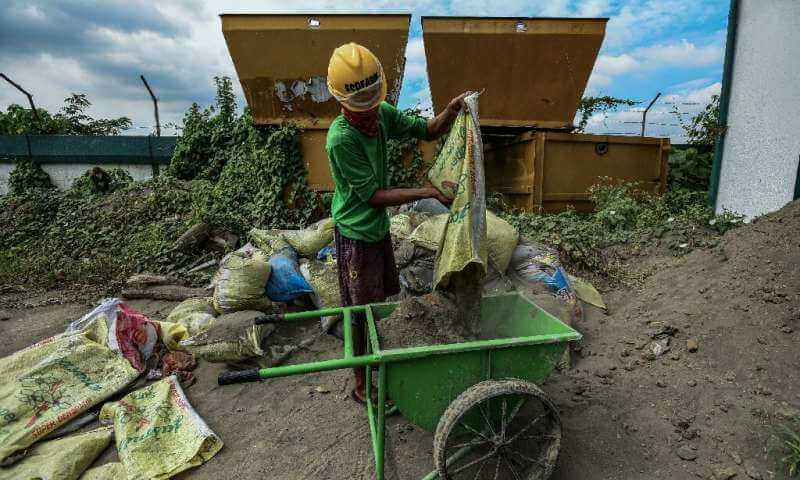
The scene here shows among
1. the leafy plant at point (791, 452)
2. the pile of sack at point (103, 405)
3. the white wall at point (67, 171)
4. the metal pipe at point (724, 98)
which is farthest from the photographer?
the white wall at point (67, 171)

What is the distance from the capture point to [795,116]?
3746mm

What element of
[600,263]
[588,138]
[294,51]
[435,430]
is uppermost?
[294,51]

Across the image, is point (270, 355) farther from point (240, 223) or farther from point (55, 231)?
point (55, 231)

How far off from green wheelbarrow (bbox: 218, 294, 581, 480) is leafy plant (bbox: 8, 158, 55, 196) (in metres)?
→ 9.38

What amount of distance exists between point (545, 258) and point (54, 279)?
5449mm

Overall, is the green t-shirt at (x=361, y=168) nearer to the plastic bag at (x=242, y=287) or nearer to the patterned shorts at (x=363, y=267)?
the patterned shorts at (x=363, y=267)

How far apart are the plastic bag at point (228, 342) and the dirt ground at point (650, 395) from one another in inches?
9.1

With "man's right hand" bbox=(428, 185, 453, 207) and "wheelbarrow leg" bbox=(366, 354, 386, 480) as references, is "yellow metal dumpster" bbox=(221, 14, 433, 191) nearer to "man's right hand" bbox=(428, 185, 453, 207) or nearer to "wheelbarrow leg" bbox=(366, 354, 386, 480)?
"man's right hand" bbox=(428, 185, 453, 207)

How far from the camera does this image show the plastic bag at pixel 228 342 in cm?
284

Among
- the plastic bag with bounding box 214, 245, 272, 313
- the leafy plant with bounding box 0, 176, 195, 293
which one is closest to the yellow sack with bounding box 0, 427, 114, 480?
the plastic bag with bounding box 214, 245, 272, 313

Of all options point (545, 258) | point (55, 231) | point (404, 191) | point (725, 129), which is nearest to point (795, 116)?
point (725, 129)

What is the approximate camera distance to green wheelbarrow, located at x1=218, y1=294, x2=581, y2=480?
5.73ft

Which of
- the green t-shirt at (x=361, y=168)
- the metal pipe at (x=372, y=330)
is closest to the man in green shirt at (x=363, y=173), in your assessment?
the green t-shirt at (x=361, y=168)

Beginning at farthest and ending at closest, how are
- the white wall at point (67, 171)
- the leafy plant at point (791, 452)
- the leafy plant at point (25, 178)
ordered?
the white wall at point (67, 171), the leafy plant at point (25, 178), the leafy plant at point (791, 452)
